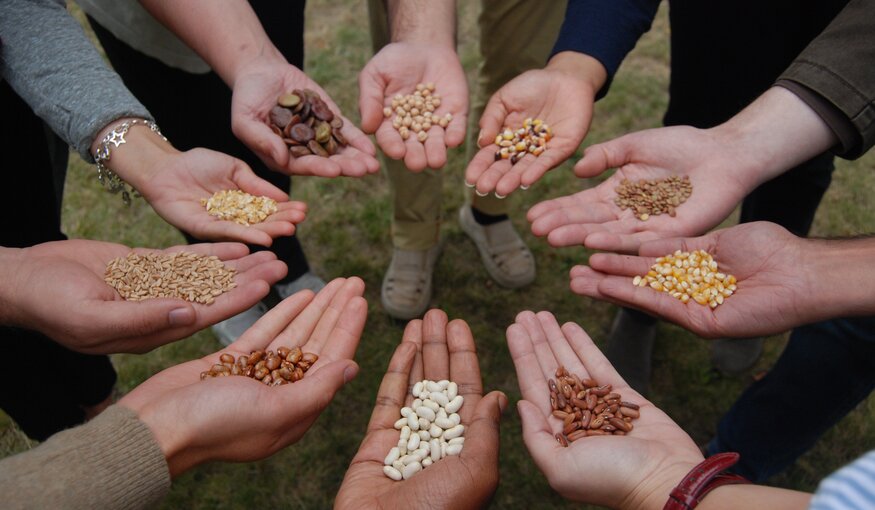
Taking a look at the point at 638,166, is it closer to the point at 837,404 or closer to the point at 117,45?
the point at 837,404

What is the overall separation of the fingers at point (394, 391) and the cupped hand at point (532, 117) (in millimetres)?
770

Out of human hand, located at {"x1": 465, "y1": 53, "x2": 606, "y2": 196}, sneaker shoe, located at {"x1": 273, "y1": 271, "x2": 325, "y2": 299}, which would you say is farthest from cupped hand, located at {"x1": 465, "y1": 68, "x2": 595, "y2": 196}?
sneaker shoe, located at {"x1": 273, "y1": 271, "x2": 325, "y2": 299}

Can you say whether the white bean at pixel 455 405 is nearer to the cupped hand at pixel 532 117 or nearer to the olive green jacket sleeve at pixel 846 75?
the cupped hand at pixel 532 117

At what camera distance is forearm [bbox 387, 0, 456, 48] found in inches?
122

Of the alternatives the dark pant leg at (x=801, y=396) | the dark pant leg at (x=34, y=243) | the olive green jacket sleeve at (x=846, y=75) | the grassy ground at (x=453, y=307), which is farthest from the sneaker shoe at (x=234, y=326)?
the olive green jacket sleeve at (x=846, y=75)

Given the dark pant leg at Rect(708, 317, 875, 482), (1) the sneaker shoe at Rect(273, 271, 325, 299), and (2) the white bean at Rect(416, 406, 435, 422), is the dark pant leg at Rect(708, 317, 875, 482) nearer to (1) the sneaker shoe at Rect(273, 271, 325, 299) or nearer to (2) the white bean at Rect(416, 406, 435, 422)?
(2) the white bean at Rect(416, 406, 435, 422)

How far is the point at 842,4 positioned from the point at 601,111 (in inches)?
105

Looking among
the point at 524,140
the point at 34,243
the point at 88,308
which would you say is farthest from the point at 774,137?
the point at 34,243

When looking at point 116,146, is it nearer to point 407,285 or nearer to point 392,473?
point 392,473

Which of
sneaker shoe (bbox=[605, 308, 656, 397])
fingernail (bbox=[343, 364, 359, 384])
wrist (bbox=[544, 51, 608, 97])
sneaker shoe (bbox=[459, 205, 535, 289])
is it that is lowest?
sneaker shoe (bbox=[605, 308, 656, 397])

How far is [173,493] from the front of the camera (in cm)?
310

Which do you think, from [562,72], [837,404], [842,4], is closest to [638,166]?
[562,72]

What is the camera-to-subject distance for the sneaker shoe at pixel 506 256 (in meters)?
3.99

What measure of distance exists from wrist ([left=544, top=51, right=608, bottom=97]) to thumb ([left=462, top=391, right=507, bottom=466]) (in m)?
1.56
